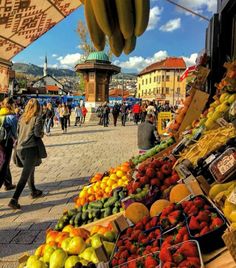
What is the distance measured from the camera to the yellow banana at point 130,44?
1.60 m

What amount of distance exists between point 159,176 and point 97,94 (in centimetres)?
2683

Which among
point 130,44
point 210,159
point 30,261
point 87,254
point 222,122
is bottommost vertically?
point 30,261

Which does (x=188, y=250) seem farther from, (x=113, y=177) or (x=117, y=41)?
(x=113, y=177)

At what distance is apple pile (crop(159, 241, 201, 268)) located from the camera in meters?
1.97

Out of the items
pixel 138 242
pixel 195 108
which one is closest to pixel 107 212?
pixel 138 242

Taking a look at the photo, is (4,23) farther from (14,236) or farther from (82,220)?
(14,236)

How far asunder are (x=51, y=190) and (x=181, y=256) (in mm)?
5382

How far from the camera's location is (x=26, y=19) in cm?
341

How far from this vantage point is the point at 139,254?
7.76ft

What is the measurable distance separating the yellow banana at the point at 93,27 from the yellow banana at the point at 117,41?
0.26 ft

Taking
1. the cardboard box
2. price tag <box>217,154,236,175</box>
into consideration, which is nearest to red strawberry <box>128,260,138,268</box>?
price tag <box>217,154,236,175</box>

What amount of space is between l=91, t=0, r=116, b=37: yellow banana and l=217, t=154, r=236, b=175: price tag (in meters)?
1.37

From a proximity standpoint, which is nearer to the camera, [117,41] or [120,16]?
[120,16]

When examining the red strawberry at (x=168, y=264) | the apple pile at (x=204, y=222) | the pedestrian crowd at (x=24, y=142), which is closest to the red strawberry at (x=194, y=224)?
the apple pile at (x=204, y=222)
